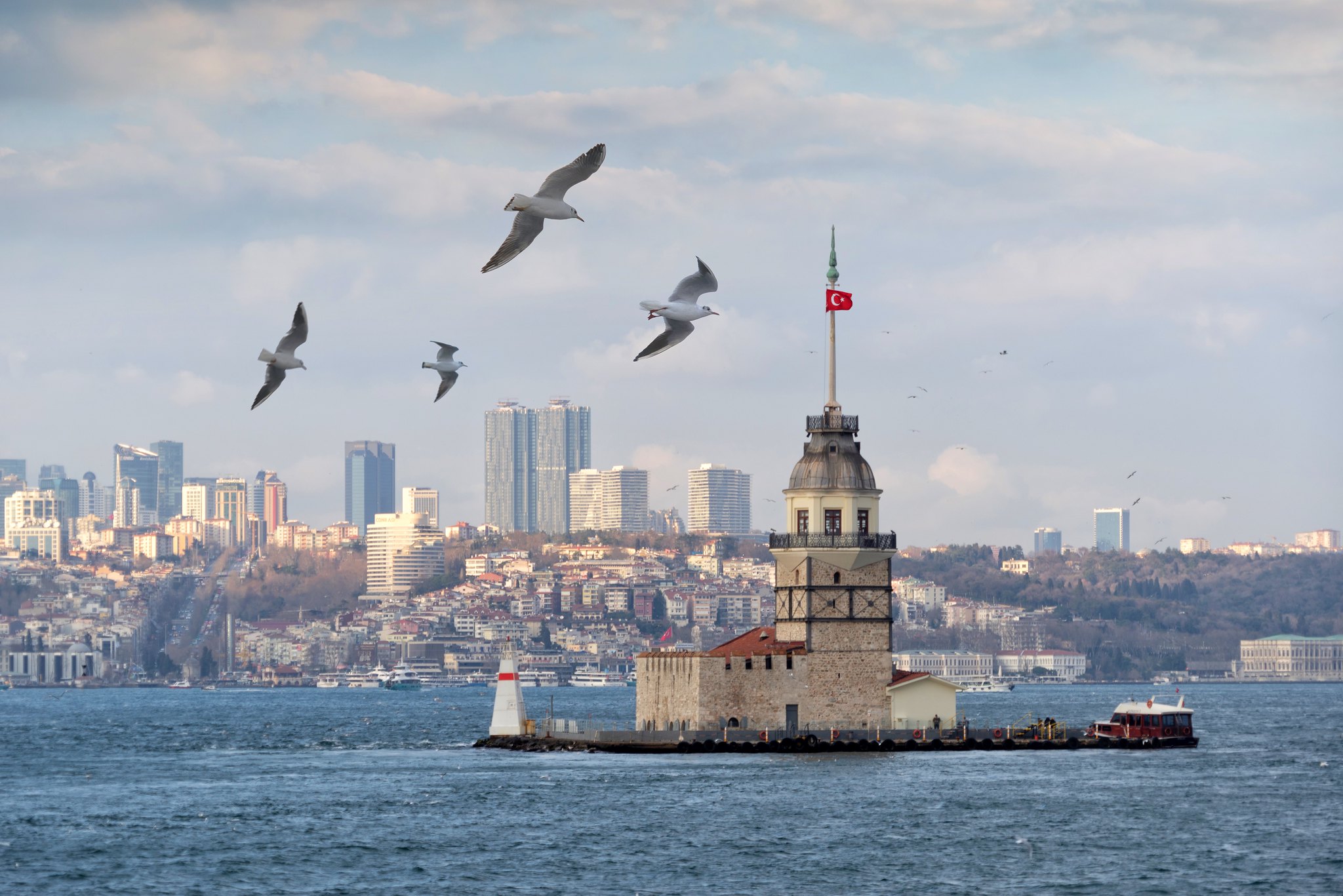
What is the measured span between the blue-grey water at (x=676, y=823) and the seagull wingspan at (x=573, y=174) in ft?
50.6

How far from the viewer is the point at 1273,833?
46094 millimetres

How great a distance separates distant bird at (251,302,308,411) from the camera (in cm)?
3097

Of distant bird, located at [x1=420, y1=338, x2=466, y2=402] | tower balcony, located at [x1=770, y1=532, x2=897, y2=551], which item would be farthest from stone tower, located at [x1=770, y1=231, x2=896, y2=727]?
distant bird, located at [x1=420, y1=338, x2=466, y2=402]

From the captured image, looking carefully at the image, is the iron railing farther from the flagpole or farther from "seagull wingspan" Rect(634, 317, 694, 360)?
"seagull wingspan" Rect(634, 317, 694, 360)

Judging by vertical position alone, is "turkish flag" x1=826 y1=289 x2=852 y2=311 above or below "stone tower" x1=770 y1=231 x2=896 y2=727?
above

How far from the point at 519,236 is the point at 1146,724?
147 ft

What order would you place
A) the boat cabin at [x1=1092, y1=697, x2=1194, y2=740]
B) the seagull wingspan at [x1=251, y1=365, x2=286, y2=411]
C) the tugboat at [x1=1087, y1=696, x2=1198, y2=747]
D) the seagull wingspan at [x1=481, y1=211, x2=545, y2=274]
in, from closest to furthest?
the seagull wingspan at [x1=481, y1=211, x2=545, y2=274], the seagull wingspan at [x1=251, y1=365, x2=286, y2=411], the tugboat at [x1=1087, y1=696, x2=1198, y2=747], the boat cabin at [x1=1092, y1=697, x2=1194, y2=740]

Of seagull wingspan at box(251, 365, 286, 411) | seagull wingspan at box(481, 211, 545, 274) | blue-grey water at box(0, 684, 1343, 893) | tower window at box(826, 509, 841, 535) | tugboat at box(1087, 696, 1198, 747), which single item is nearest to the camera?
seagull wingspan at box(481, 211, 545, 274)

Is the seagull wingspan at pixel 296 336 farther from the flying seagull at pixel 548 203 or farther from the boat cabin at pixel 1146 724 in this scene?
the boat cabin at pixel 1146 724

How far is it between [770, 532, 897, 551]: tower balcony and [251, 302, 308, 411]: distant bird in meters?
31.3

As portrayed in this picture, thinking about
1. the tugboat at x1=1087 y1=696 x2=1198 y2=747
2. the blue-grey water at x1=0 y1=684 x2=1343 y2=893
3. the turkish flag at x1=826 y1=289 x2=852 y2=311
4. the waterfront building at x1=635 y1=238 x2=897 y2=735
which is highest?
the turkish flag at x1=826 y1=289 x2=852 y2=311

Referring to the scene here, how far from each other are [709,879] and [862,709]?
72.8 feet

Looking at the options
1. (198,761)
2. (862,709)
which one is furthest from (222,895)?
(198,761)

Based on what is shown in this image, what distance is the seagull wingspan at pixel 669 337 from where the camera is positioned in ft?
89.8
